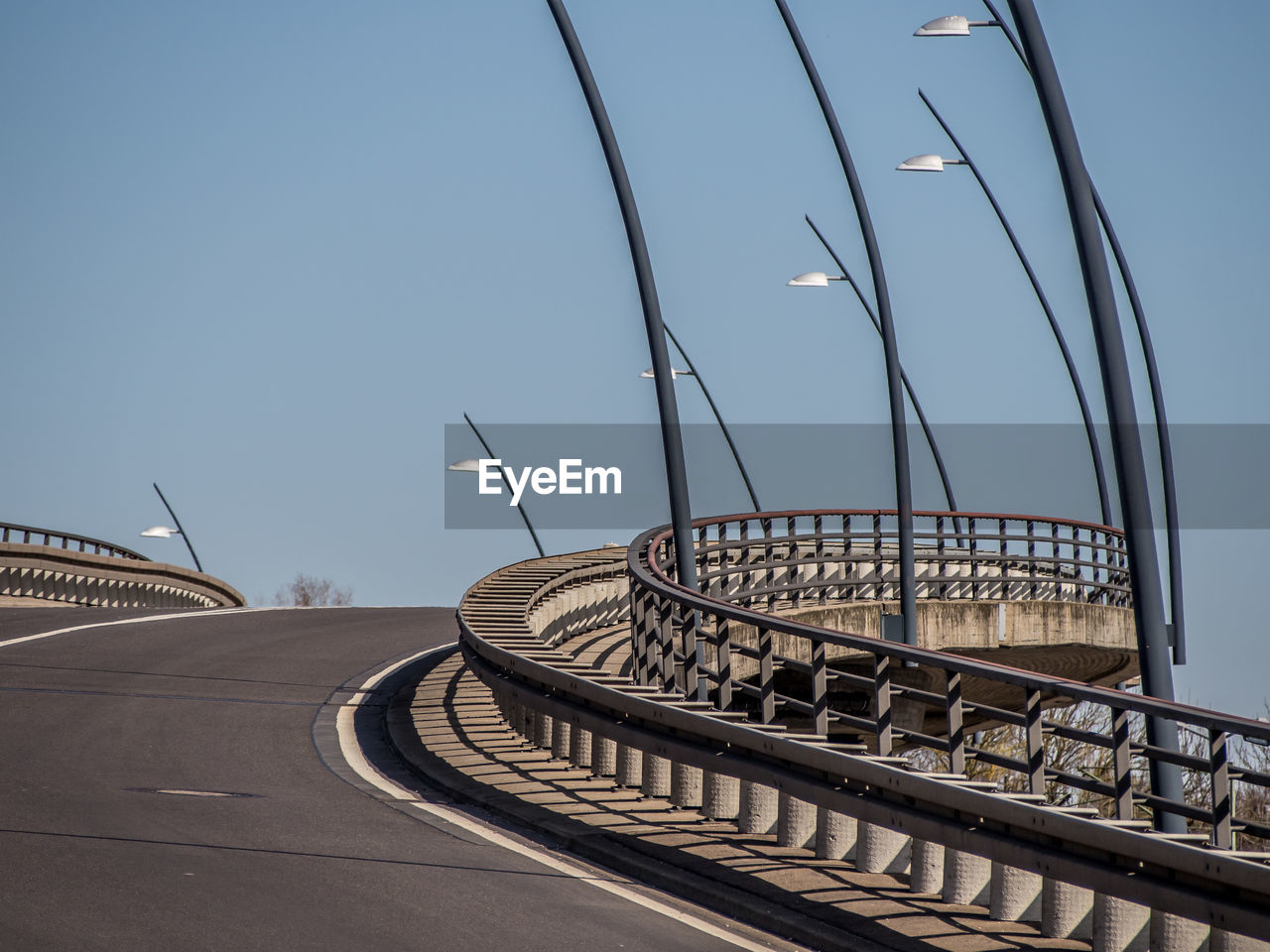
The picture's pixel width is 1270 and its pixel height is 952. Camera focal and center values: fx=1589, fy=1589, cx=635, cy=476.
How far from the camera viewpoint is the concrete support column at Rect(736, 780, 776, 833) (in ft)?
32.8

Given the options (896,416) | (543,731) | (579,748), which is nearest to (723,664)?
(579,748)

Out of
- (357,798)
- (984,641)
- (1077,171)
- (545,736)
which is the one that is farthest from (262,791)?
(984,641)

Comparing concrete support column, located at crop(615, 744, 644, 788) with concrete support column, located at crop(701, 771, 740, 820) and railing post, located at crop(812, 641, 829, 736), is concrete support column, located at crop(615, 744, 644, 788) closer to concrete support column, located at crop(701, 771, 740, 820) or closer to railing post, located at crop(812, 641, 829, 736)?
concrete support column, located at crop(701, 771, 740, 820)

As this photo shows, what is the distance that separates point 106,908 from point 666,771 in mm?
4485

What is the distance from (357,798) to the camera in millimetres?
11516

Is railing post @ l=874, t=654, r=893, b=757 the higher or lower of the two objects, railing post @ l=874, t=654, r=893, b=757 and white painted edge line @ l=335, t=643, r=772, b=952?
the higher

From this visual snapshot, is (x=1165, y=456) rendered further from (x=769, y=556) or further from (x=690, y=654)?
(x=690, y=654)

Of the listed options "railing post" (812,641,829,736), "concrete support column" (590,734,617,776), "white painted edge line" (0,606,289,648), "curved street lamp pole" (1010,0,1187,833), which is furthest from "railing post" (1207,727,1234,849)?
"white painted edge line" (0,606,289,648)

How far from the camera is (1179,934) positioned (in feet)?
23.2

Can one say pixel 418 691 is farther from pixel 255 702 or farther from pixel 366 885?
pixel 366 885

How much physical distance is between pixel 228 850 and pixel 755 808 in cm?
321

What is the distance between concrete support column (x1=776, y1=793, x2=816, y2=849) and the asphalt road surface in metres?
1.37

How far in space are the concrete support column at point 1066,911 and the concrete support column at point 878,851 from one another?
1277 millimetres

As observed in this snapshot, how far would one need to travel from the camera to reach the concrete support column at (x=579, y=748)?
486 inches
